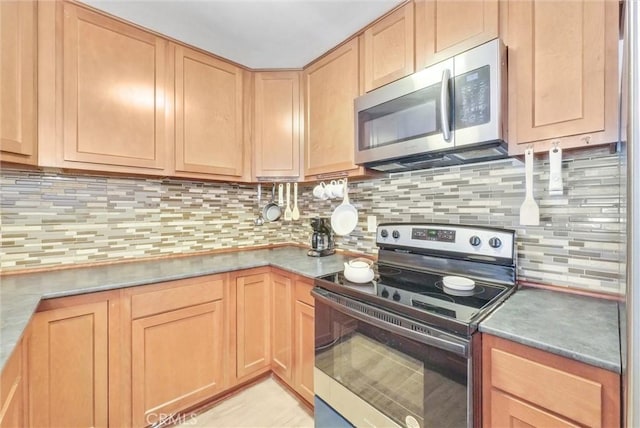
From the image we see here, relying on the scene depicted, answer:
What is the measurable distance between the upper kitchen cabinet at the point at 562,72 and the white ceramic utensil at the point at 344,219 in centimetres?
101

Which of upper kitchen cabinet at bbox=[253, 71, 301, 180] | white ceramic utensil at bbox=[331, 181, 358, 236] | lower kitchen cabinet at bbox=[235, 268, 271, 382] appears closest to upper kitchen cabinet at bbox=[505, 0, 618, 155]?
white ceramic utensil at bbox=[331, 181, 358, 236]

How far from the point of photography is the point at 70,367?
3.94 ft

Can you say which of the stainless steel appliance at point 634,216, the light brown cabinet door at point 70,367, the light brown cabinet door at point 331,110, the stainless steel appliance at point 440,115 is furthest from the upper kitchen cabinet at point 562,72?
the light brown cabinet door at point 70,367

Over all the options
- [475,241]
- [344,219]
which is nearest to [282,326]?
[344,219]

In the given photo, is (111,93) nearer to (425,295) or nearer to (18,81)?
(18,81)

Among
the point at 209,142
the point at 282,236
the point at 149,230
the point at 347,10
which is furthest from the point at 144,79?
the point at 282,236

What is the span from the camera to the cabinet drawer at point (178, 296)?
1369 mm

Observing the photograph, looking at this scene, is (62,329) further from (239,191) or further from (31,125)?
(239,191)

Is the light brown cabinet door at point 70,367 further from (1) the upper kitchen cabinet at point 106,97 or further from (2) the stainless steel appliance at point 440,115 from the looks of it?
(2) the stainless steel appliance at point 440,115

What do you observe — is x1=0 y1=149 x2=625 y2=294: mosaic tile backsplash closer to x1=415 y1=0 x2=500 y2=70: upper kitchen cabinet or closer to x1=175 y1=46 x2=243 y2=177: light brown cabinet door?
x1=175 y1=46 x2=243 y2=177: light brown cabinet door

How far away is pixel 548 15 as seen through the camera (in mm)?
977

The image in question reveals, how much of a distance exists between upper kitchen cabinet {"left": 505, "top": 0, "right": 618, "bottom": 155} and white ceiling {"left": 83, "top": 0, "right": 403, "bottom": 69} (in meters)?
0.67

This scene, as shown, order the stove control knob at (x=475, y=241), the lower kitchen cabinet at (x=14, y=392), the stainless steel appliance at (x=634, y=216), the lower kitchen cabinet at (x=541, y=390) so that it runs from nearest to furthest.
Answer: the stainless steel appliance at (x=634, y=216)
the lower kitchen cabinet at (x=541, y=390)
the lower kitchen cabinet at (x=14, y=392)
the stove control knob at (x=475, y=241)

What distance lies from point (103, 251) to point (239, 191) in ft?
3.27
